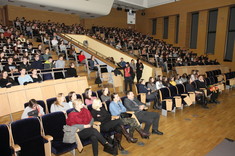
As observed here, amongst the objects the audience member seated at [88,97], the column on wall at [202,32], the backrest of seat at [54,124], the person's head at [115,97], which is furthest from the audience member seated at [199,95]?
the column on wall at [202,32]

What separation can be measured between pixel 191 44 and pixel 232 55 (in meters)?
2.91

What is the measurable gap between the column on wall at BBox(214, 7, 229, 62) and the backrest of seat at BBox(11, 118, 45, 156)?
11.3 m

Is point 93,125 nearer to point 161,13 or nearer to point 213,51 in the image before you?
point 213,51

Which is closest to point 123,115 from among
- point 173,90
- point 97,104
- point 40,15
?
point 97,104

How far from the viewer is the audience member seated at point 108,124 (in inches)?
115

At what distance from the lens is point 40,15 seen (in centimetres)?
1286

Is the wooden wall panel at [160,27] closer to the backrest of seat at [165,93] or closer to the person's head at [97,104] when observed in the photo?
the backrest of seat at [165,93]

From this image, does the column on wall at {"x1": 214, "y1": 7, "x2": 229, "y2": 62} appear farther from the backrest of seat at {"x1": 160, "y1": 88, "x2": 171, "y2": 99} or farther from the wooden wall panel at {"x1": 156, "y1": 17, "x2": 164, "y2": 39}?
the backrest of seat at {"x1": 160, "y1": 88, "x2": 171, "y2": 99}

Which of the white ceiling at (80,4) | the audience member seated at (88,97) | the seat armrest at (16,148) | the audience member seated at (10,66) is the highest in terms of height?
the white ceiling at (80,4)

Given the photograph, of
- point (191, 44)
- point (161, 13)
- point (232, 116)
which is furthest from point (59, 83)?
point (161, 13)

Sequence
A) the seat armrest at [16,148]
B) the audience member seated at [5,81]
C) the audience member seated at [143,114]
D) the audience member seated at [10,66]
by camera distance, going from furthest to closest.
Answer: the audience member seated at [10,66] → the audience member seated at [5,81] → the audience member seated at [143,114] → the seat armrest at [16,148]

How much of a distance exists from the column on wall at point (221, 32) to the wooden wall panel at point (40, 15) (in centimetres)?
967

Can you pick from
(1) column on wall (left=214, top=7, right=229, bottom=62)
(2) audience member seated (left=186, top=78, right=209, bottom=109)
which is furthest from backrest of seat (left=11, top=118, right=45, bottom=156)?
(1) column on wall (left=214, top=7, right=229, bottom=62)

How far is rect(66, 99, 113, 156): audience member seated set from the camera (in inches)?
102
